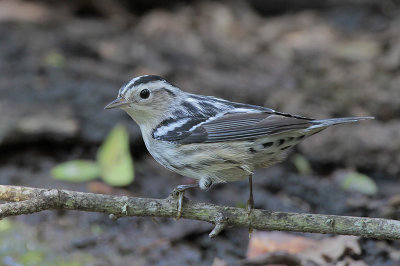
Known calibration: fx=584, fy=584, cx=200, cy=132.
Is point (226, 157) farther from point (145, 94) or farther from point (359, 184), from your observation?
point (359, 184)

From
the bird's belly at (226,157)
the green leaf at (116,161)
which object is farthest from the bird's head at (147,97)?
the green leaf at (116,161)

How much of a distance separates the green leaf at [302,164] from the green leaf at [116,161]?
2.05 meters

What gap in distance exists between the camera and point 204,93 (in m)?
8.29

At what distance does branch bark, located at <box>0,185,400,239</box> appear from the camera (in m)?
4.23

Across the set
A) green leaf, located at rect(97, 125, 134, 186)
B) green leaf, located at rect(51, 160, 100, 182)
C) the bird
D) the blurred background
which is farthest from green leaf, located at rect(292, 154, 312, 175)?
green leaf, located at rect(51, 160, 100, 182)

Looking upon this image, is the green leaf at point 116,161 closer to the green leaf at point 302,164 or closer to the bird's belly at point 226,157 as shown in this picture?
the bird's belly at point 226,157

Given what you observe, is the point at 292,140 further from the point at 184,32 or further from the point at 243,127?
the point at 184,32

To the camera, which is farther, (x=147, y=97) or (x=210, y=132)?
(x=147, y=97)

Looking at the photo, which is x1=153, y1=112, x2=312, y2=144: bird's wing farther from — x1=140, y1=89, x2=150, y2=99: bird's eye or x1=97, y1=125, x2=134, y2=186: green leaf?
x1=97, y1=125, x2=134, y2=186: green leaf

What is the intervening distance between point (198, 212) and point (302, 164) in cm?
304

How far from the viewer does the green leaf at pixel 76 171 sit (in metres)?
6.78

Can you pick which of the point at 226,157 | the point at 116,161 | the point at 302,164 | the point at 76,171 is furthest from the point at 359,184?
the point at 76,171

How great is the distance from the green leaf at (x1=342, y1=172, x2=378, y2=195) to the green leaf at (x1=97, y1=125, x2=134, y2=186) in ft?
8.29

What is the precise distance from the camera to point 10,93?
8031 mm
